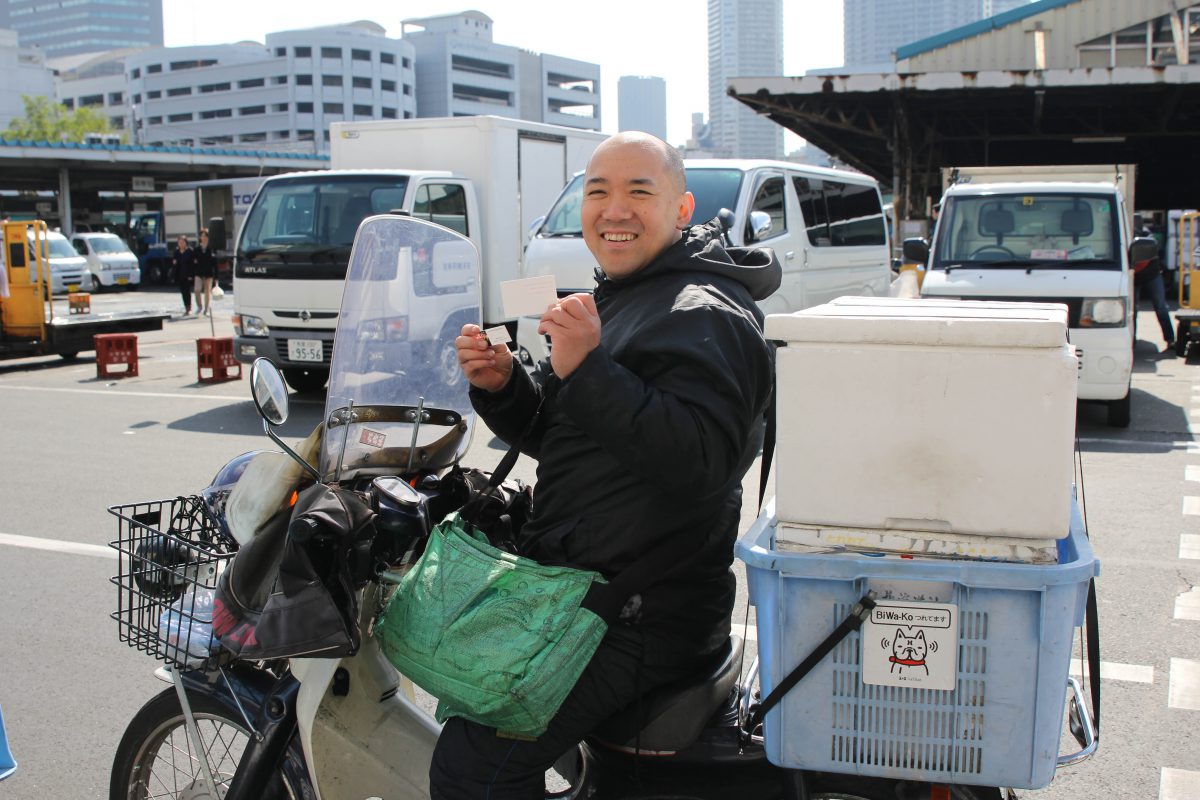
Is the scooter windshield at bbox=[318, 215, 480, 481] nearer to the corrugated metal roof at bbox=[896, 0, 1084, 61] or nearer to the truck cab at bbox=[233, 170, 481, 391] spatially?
the truck cab at bbox=[233, 170, 481, 391]

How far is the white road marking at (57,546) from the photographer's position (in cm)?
610

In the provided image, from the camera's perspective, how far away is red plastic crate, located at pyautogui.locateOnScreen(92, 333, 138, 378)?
14.1 metres

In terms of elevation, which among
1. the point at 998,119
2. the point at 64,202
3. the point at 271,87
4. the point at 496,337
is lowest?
the point at 496,337

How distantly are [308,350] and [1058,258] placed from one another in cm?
713

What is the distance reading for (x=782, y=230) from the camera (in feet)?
35.6

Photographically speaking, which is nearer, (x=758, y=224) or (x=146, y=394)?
(x=758, y=224)

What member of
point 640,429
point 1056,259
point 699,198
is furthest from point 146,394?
point 640,429

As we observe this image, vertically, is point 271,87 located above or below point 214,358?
above

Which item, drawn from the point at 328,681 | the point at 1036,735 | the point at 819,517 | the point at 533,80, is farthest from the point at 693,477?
the point at 533,80

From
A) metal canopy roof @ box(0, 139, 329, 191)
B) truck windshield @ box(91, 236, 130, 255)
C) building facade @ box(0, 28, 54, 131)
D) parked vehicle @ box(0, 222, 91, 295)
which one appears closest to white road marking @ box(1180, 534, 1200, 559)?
parked vehicle @ box(0, 222, 91, 295)

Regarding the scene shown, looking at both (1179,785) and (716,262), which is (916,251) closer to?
(1179,785)

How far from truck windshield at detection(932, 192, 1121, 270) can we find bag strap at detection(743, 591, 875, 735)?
8.92m

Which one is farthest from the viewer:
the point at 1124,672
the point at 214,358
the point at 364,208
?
the point at 214,358

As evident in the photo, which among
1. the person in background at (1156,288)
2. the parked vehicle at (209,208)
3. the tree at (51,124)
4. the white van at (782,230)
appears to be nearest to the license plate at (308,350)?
the white van at (782,230)
